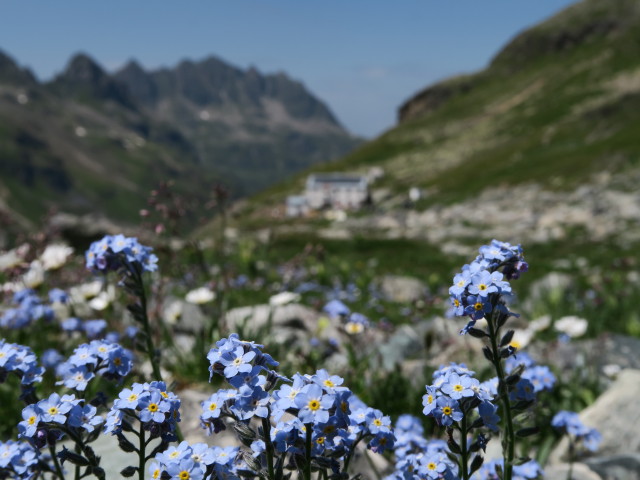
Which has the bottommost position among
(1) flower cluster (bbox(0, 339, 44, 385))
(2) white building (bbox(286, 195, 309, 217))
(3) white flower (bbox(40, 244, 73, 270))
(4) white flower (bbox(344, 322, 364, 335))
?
(4) white flower (bbox(344, 322, 364, 335))

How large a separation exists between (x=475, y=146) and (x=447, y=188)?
2516 cm

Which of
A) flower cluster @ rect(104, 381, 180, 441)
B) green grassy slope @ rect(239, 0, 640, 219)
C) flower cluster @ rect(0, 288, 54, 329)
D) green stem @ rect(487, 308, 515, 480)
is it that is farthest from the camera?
green grassy slope @ rect(239, 0, 640, 219)

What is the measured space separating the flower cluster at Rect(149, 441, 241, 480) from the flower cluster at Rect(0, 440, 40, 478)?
2.44 feet

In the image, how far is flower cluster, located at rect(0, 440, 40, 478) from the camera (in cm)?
267

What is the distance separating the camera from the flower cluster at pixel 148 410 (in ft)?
7.67

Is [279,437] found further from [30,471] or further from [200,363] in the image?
[200,363]

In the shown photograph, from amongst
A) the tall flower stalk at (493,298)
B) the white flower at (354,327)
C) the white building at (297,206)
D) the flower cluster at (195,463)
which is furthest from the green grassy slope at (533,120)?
the flower cluster at (195,463)

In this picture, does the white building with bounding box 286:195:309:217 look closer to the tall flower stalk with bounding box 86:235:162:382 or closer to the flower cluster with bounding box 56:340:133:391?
the tall flower stalk with bounding box 86:235:162:382

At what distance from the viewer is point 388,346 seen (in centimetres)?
833

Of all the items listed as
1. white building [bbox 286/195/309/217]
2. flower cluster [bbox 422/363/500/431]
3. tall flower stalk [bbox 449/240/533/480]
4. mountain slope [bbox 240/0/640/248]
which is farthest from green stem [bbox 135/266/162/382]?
white building [bbox 286/195/309/217]

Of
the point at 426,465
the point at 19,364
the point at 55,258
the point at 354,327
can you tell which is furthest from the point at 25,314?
the point at 426,465

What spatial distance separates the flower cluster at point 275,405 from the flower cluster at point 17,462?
0.98 metres

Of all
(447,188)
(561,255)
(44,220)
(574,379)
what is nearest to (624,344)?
(574,379)

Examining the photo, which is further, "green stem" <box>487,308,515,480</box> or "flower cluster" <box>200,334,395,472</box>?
"green stem" <box>487,308,515,480</box>
